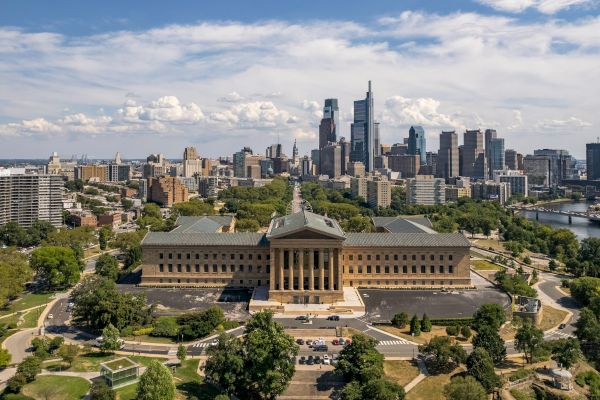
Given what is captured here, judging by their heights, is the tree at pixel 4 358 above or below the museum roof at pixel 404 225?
below

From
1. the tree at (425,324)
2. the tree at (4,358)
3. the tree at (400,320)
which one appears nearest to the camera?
the tree at (4,358)

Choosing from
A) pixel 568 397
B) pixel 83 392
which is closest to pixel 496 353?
pixel 568 397

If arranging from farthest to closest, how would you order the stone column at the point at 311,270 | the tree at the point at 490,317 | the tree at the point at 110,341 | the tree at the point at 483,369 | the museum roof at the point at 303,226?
the stone column at the point at 311,270 → the museum roof at the point at 303,226 → the tree at the point at 490,317 → the tree at the point at 110,341 → the tree at the point at 483,369

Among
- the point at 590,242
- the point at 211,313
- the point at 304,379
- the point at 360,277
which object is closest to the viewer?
the point at 304,379

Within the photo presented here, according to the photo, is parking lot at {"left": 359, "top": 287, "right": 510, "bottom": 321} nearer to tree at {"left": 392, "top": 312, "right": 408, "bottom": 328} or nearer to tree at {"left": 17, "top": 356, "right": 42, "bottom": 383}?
tree at {"left": 392, "top": 312, "right": 408, "bottom": 328}

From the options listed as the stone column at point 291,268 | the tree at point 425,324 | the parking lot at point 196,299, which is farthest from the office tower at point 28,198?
the tree at point 425,324

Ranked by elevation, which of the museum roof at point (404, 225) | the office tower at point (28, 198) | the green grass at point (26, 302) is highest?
the office tower at point (28, 198)

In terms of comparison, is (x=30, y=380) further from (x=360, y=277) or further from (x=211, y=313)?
(x=360, y=277)

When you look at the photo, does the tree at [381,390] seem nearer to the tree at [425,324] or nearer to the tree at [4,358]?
the tree at [425,324]
